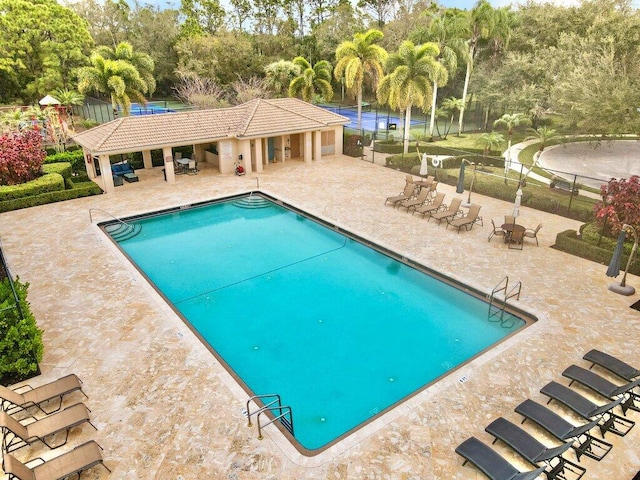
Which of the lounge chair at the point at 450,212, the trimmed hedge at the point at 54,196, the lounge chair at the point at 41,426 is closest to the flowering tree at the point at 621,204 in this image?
the lounge chair at the point at 450,212

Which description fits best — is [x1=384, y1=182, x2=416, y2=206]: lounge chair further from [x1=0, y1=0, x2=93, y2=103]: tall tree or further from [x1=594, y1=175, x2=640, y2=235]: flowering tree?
[x1=0, y1=0, x2=93, y2=103]: tall tree

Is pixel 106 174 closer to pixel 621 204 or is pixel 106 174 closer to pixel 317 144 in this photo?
pixel 317 144

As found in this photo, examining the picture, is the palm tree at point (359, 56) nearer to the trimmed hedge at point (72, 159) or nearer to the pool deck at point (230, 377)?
the pool deck at point (230, 377)

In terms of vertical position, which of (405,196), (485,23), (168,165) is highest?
(485,23)

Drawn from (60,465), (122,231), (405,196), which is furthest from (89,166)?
(60,465)

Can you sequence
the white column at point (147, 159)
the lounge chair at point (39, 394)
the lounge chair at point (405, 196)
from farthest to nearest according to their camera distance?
1. the white column at point (147, 159)
2. the lounge chair at point (405, 196)
3. the lounge chair at point (39, 394)
